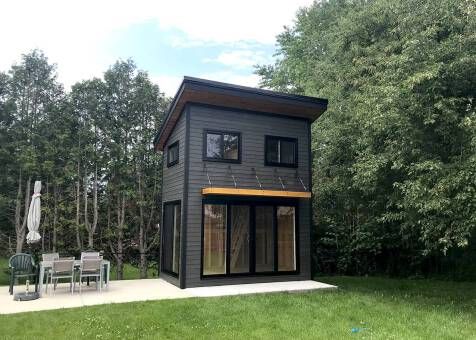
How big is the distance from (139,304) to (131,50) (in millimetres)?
9318

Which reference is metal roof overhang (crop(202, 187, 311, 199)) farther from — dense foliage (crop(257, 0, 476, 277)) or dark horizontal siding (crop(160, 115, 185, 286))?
dense foliage (crop(257, 0, 476, 277))

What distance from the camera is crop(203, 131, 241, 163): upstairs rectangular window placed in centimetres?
901

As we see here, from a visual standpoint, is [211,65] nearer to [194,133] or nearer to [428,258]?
[194,133]

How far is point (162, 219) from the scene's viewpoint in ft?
35.2

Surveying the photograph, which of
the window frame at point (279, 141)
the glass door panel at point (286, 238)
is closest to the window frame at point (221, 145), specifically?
the window frame at point (279, 141)

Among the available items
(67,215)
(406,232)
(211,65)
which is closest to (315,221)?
(406,232)

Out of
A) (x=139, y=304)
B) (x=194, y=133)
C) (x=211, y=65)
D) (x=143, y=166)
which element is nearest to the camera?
(x=139, y=304)

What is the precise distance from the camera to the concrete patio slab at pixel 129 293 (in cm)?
680

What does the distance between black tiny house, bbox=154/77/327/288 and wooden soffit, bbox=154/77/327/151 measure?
0.02 m

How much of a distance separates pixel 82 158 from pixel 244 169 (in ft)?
18.5

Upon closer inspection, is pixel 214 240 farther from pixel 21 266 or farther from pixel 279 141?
pixel 21 266

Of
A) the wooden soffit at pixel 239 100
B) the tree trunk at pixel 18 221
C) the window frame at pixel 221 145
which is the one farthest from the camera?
the tree trunk at pixel 18 221

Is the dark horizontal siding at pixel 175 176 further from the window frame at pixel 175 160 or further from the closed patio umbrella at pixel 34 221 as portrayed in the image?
the closed patio umbrella at pixel 34 221

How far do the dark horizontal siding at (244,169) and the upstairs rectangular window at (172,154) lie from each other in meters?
1.10
